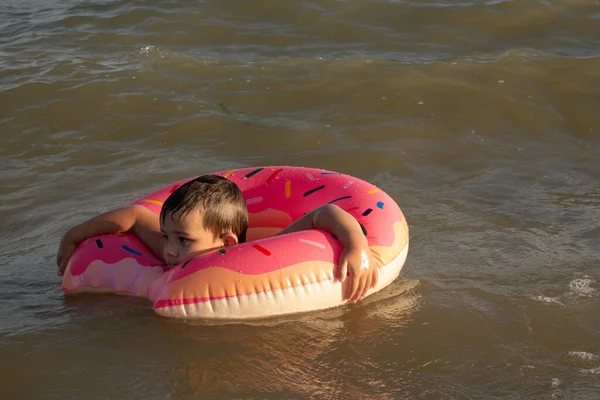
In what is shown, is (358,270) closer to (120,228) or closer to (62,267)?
(120,228)

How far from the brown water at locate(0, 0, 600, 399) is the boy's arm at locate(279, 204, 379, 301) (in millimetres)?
143

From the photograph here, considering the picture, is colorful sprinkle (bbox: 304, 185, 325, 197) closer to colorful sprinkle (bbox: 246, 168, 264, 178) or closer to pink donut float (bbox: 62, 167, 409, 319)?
pink donut float (bbox: 62, 167, 409, 319)

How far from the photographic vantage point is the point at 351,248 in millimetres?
3646

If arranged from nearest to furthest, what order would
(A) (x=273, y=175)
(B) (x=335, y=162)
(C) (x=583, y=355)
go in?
(C) (x=583, y=355), (A) (x=273, y=175), (B) (x=335, y=162)

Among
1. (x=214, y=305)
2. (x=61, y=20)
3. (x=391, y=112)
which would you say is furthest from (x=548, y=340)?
(x=61, y=20)

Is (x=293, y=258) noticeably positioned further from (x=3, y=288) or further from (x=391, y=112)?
(x=391, y=112)

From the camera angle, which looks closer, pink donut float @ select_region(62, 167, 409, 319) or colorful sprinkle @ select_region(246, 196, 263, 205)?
pink donut float @ select_region(62, 167, 409, 319)

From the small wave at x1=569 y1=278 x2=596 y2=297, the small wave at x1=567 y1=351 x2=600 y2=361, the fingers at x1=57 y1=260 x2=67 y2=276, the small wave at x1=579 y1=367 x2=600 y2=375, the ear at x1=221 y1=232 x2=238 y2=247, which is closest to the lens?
the small wave at x1=579 y1=367 x2=600 y2=375

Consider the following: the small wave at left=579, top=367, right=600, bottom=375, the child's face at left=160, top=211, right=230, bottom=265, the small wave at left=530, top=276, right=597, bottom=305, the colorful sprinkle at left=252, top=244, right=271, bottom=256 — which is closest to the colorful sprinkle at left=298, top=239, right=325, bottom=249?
the colorful sprinkle at left=252, top=244, right=271, bottom=256

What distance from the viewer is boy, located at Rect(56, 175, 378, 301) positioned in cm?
362

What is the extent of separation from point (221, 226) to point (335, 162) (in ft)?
7.52

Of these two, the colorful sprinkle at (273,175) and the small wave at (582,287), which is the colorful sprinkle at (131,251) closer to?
the colorful sprinkle at (273,175)

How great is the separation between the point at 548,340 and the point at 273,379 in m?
1.13

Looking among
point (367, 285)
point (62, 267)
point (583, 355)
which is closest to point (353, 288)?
→ point (367, 285)
